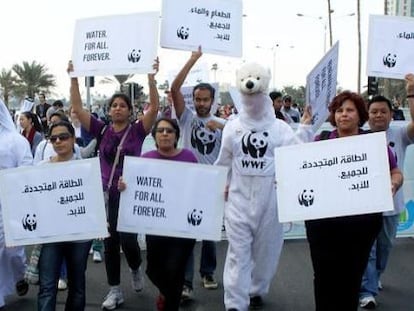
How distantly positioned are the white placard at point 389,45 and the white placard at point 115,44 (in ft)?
6.01

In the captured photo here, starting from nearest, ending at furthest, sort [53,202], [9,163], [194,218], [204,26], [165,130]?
[53,202] → [194,218] → [165,130] → [9,163] → [204,26]

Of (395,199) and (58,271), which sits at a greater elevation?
(395,199)

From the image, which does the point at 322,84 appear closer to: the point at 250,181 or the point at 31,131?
the point at 250,181

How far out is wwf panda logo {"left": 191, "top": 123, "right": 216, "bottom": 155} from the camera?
17.9 feet

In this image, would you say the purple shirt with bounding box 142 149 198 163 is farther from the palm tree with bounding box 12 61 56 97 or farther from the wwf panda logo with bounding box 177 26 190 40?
the palm tree with bounding box 12 61 56 97

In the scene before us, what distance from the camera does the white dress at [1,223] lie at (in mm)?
4828

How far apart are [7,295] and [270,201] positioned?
7.94ft

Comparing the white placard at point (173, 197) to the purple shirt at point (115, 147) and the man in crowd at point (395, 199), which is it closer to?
the purple shirt at point (115, 147)

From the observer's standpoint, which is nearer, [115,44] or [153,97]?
[153,97]

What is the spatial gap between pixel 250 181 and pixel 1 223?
207cm

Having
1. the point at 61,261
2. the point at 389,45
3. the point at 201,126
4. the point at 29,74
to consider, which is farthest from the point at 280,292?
the point at 29,74

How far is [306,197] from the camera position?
3658 mm

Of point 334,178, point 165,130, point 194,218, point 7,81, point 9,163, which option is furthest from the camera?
point 7,81

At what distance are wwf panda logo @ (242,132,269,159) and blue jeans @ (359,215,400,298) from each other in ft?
4.35
